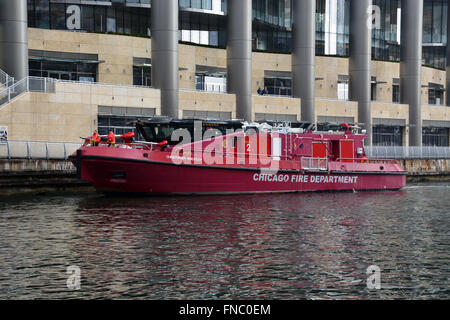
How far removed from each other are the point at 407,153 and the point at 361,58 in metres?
12.8

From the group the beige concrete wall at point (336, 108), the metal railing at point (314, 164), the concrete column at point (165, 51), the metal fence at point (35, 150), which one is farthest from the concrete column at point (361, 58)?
the metal fence at point (35, 150)

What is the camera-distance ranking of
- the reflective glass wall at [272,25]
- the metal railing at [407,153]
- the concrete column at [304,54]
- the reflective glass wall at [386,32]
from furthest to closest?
the reflective glass wall at [386,32]
the reflective glass wall at [272,25]
the concrete column at [304,54]
the metal railing at [407,153]

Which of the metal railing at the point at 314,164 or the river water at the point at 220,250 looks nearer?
the river water at the point at 220,250

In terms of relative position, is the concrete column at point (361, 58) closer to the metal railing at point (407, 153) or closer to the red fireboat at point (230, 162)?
the metal railing at point (407, 153)

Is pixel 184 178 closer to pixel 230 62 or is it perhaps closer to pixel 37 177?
pixel 37 177

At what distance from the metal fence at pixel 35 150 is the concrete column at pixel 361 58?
3696cm

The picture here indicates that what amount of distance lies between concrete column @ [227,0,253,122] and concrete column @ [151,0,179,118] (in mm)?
6988

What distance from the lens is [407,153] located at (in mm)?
61031

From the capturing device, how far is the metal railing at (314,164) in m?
40.2

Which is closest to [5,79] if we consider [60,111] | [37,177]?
[60,111]

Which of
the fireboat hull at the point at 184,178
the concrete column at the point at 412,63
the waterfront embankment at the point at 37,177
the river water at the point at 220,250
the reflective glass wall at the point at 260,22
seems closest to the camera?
the river water at the point at 220,250

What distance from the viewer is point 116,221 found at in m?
25.5
